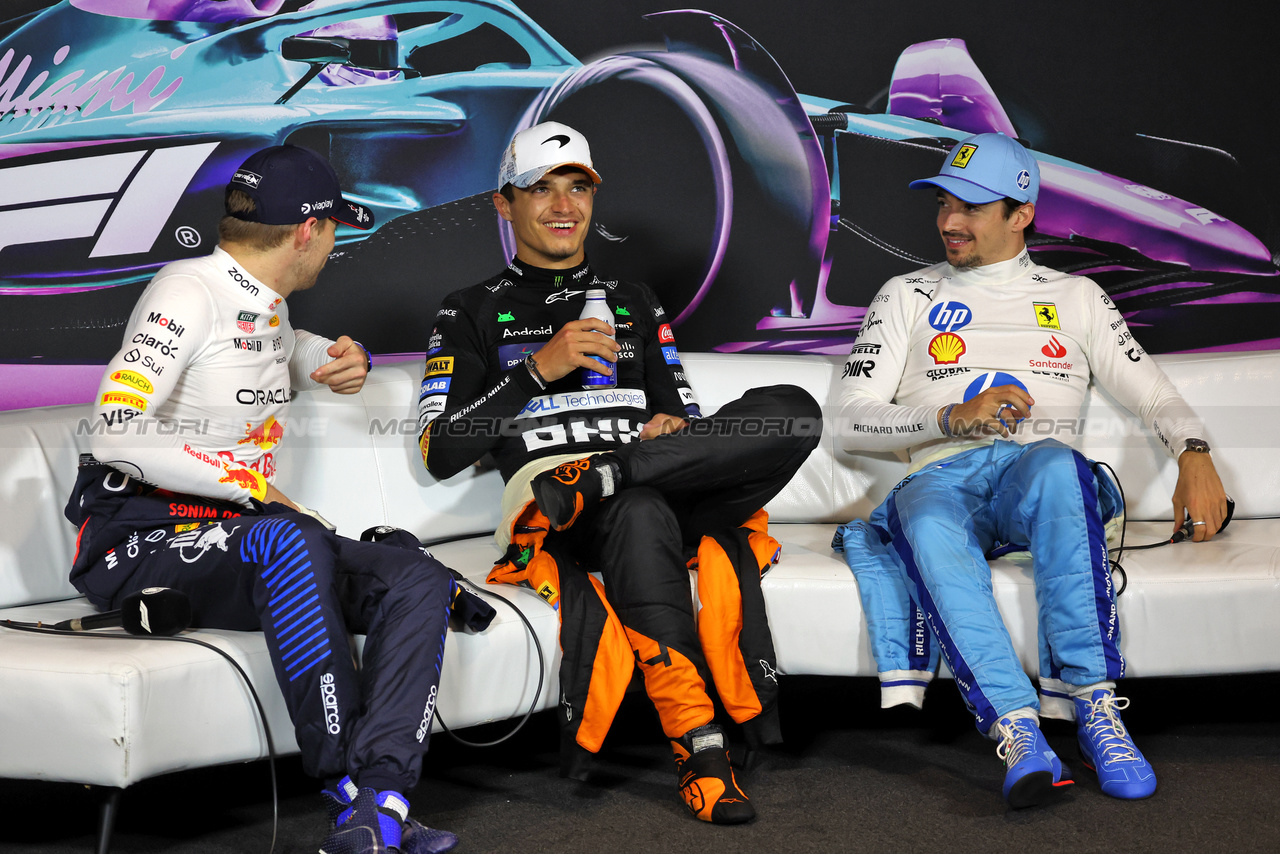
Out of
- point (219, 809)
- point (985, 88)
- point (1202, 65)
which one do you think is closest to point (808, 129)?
point (985, 88)

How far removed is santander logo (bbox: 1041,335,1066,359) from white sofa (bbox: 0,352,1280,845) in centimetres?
21

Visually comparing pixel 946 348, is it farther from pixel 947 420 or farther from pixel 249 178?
pixel 249 178

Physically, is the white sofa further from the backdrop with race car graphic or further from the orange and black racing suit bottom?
the backdrop with race car graphic

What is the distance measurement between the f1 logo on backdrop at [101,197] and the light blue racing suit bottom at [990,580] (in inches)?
77.8

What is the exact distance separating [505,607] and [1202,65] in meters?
2.70

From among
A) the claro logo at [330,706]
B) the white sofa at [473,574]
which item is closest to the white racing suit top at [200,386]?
the white sofa at [473,574]

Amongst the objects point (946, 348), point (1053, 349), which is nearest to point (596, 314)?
point (946, 348)

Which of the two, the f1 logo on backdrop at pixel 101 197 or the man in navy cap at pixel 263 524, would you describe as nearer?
the man in navy cap at pixel 263 524

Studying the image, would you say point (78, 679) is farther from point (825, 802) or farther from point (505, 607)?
point (825, 802)

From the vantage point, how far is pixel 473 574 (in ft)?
7.23

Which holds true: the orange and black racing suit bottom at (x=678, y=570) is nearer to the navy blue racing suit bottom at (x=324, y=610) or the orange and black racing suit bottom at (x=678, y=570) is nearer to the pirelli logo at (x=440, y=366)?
the navy blue racing suit bottom at (x=324, y=610)

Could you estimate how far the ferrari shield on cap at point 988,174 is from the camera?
2508 mm

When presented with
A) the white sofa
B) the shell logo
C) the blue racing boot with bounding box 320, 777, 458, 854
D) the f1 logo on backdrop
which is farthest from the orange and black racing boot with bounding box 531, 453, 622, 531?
the f1 logo on backdrop

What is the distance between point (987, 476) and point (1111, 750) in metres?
0.59
